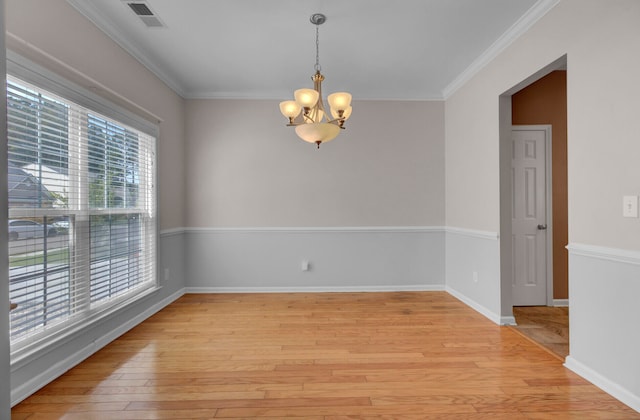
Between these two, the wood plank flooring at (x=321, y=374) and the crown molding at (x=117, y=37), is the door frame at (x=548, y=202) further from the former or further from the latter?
the crown molding at (x=117, y=37)

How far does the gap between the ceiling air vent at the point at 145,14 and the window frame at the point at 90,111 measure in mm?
715

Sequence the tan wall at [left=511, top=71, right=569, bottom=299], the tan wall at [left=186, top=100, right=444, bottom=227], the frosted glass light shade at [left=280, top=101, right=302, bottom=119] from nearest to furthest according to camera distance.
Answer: the frosted glass light shade at [left=280, top=101, right=302, bottom=119]
the tan wall at [left=511, top=71, right=569, bottom=299]
the tan wall at [left=186, top=100, right=444, bottom=227]

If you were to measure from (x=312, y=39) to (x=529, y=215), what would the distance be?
2989 millimetres

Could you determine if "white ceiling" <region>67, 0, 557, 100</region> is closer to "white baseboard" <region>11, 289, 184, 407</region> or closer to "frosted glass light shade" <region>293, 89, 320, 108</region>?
"frosted glass light shade" <region>293, 89, 320, 108</region>

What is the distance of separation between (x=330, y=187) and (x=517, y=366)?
2.83 metres

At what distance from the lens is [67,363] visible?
230cm

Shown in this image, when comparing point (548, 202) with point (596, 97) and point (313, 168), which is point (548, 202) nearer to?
point (596, 97)

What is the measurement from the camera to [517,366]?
2.34 m

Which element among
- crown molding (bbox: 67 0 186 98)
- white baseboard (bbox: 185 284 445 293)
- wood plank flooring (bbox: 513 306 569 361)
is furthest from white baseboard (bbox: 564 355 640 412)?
crown molding (bbox: 67 0 186 98)

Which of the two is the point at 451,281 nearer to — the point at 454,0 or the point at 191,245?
the point at 454,0

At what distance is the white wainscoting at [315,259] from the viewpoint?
4.40 meters

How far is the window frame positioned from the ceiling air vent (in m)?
0.72

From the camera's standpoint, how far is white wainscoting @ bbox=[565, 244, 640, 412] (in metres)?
1.84

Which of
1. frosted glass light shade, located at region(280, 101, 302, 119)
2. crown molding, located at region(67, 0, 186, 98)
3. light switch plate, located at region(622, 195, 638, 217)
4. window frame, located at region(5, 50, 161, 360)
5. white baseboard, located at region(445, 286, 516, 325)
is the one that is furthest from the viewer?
white baseboard, located at region(445, 286, 516, 325)
